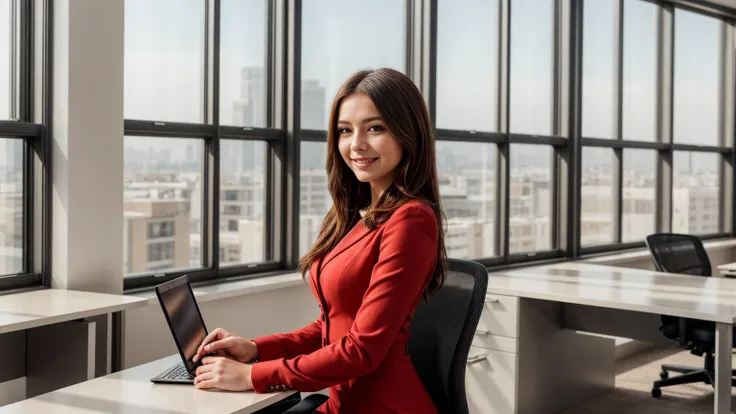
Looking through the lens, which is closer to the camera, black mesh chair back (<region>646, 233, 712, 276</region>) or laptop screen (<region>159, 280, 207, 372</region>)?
laptop screen (<region>159, 280, 207, 372</region>)

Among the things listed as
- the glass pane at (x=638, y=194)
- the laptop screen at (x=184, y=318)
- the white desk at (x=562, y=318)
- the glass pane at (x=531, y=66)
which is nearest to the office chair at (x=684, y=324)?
the white desk at (x=562, y=318)

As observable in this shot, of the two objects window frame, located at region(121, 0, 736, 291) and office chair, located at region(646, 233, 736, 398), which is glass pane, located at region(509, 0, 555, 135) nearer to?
window frame, located at region(121, 0, 736, 291)

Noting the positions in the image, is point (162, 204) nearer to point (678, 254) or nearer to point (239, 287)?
point (239, 287)

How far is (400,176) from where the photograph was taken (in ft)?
6.28

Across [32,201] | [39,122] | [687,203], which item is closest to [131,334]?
[32,201]

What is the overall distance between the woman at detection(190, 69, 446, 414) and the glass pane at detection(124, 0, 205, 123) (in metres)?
1.94

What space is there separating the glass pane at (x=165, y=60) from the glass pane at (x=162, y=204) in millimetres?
138

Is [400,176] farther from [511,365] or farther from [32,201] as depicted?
[511,365]

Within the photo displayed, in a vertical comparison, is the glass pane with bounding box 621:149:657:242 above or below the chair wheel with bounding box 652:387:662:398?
above

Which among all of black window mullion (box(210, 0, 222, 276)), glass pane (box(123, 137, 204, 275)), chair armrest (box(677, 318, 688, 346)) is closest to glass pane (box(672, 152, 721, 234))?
chair armrest (box(677, 318, 688, 346))

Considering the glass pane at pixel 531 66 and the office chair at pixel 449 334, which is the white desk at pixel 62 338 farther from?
the glass pane at pixel 531 66

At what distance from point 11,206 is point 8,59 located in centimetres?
58

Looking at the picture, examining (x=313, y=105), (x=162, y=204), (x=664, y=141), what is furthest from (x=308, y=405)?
(x=664, y=141)

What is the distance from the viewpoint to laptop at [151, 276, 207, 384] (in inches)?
74.1
